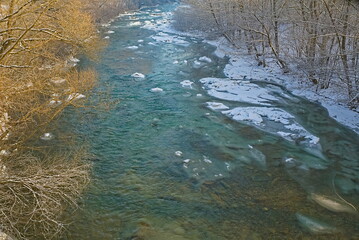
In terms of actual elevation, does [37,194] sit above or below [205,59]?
above

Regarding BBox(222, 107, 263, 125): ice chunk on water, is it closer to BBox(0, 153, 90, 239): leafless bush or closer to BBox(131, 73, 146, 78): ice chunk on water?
BBox(131, 73, 146, 78): ice chunk on water

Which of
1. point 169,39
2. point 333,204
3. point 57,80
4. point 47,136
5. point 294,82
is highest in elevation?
point 57,80

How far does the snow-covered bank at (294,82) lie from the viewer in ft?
33.9

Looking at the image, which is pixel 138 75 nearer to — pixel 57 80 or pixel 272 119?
pixel 57 80

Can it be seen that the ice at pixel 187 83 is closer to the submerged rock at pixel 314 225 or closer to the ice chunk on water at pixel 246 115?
the ice chunk on water at pixel 246 115

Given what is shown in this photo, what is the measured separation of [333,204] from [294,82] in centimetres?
797

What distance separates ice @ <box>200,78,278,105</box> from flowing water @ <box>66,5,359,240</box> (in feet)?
1.05

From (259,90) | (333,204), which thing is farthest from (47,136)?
(259,90)

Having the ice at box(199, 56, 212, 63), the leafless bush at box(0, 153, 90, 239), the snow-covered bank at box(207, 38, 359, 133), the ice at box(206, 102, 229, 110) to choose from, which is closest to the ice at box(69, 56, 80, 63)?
the ice at box(199, 56, 212, 63)

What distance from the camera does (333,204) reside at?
631 cm

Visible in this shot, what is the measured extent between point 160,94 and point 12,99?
526 cm

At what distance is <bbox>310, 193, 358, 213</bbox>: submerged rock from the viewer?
619 centimetres

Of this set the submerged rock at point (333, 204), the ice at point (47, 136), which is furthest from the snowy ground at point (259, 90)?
the ice at point (47, 136)

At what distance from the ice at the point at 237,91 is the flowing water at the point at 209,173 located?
32 cm
